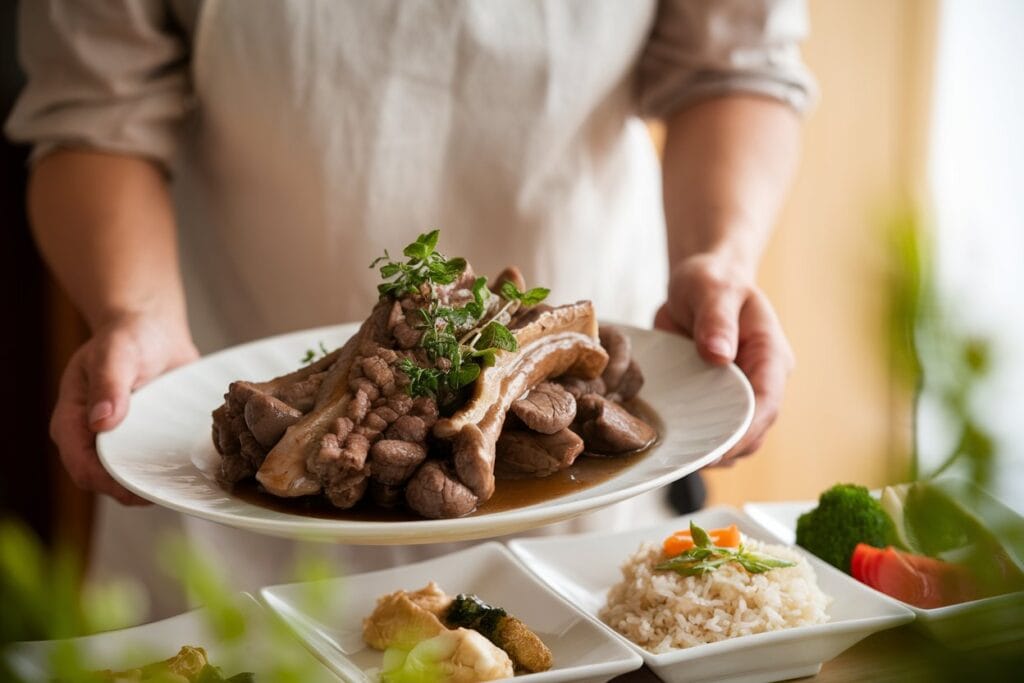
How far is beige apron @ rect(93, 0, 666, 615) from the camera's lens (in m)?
2.49

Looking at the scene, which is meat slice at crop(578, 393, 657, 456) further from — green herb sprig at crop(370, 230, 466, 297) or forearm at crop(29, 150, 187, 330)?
forearm at crop(29, 150, 187, 330)

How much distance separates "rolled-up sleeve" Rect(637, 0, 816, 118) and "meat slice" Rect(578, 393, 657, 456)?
127 centimetres

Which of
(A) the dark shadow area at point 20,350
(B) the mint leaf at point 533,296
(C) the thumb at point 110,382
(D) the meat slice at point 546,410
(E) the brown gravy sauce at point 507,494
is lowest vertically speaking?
(A) the dark shadow area at point 20,350

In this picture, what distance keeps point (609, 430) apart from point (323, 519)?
464 millimetres

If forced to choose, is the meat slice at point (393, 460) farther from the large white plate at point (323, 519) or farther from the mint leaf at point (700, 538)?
the mint leaf at point (700, 538)

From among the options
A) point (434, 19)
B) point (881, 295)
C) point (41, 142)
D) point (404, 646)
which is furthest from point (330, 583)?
point (41, 142)

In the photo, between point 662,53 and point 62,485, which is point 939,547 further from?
point 62,485

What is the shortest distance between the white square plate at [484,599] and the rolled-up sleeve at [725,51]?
4.48ft

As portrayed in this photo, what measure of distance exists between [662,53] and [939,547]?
2417mm

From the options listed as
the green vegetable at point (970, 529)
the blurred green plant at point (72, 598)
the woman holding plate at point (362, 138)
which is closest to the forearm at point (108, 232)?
the woman holding plate at point (362, 138)

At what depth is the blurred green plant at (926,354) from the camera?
422mm

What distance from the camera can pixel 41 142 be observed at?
8.39ft

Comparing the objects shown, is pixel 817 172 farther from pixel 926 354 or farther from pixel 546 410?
pixel 926 354

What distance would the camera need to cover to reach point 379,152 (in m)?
2.53
